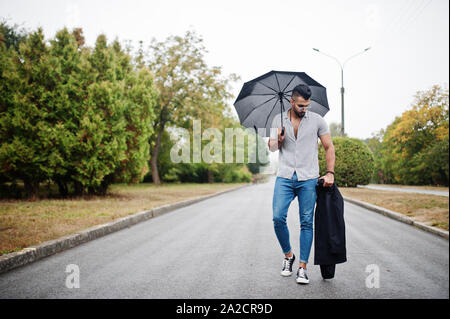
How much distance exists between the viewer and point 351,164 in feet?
30.7

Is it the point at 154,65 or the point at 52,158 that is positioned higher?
the point at 154,65

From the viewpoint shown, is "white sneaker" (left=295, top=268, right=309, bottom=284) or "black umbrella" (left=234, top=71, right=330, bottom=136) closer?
"white sneaker" (left=295, top=268, right=309, bottom=284)

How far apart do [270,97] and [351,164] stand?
6.07m

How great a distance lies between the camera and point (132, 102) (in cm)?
1267

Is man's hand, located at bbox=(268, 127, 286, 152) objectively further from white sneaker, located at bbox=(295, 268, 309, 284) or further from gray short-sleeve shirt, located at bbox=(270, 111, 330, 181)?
white sneaker, located at bbox=(295, 268, 309, 284)

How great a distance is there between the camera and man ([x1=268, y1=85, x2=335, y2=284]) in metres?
3.45

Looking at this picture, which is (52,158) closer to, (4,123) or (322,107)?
(4,123)

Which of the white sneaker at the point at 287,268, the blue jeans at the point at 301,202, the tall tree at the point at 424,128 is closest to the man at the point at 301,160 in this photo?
the blue jeans at the point at 301,202

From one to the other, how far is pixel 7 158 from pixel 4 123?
106 centimetres

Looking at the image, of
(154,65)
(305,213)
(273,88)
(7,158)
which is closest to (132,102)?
(7,158)

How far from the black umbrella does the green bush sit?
176 inches

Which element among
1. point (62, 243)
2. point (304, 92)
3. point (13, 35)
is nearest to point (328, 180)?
point (304, 92)

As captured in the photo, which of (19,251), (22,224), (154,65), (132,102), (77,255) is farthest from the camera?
(154,65)

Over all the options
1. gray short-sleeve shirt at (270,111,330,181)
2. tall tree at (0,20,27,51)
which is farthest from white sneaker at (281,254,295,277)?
tall tree at (0,20,27,51)
